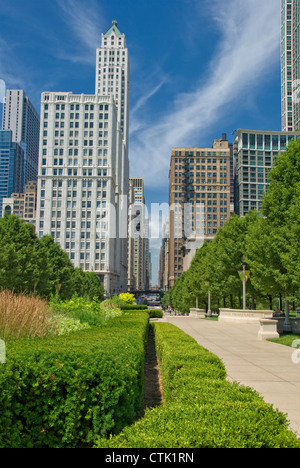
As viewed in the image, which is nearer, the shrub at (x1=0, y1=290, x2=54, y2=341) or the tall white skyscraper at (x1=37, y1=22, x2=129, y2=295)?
the shrub at (x1=0, y1=290, x2=54, y2=341)

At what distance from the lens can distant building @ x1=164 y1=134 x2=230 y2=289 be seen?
144m

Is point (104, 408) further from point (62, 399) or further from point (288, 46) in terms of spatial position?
point (288, 46)

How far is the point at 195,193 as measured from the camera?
147m

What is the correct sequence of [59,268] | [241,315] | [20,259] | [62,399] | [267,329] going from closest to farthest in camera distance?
[62,399], [267,329], [241,315], [20,259], [59,268]

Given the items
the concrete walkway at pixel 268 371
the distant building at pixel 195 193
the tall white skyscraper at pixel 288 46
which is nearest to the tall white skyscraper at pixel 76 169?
the distant building at pixel 195 193

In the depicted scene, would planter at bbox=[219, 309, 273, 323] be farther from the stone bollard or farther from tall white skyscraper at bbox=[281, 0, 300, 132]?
tall white skyscraper at bbox=[281, 0, 300, 132]

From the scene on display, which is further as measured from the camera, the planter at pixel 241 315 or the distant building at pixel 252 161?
the distant building at pixel 252 161

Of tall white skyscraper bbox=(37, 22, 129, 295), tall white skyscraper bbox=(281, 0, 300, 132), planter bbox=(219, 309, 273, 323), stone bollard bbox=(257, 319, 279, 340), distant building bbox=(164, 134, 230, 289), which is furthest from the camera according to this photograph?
distant building bbox=(164, 134, 230, 289)

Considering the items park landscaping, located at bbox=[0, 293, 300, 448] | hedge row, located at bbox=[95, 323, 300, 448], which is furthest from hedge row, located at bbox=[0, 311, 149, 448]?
hedge row, located at bbox=[95, 323, 300, 448]

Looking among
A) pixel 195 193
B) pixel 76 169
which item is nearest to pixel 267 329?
pixel 76 169

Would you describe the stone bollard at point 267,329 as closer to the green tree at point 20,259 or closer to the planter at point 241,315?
the planter at point 241,315

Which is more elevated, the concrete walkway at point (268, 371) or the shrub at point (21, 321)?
the shrub at point (21, 321)

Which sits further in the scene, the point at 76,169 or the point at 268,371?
the point at 76,169

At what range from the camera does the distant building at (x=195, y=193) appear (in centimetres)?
14450
